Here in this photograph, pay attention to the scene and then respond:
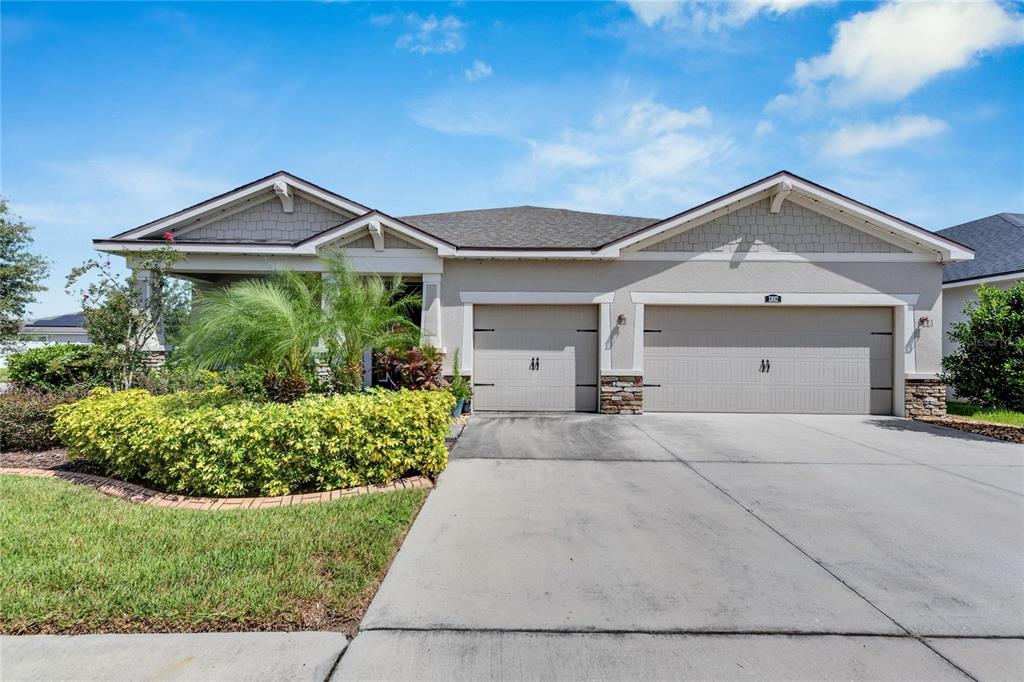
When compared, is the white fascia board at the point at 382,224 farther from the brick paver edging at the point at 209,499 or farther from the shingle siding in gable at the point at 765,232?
the brick paver edging at the point at 209,499

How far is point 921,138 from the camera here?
8.73 metres

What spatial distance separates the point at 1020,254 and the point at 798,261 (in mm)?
6724

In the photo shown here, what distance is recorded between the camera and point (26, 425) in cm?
613

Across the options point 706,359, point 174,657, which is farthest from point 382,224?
point 174,657

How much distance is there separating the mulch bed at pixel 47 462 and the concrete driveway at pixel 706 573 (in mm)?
4424

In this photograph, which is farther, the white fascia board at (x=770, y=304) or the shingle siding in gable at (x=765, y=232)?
the shingle siding in gable at (x=765, y=232)

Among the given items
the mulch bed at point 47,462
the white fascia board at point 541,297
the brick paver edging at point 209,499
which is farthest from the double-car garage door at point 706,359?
the mulch bed at point 47,462

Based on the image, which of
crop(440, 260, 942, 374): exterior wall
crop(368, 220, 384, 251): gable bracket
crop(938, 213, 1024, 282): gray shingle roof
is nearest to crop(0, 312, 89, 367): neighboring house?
crop(368, 220, 384, 251): gable bracket

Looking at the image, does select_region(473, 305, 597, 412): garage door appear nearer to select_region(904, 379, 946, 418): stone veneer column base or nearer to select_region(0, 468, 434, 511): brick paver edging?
select_region(0, 468, 434, 511): brick paver edging

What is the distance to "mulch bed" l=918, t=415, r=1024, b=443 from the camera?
7.46 m

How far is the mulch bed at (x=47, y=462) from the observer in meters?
5.39

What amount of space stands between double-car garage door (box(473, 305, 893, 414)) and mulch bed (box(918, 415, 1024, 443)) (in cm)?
90

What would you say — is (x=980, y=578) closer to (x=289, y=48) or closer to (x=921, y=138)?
(x=921, y=138)

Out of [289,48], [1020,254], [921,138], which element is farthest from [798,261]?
[289,48]
